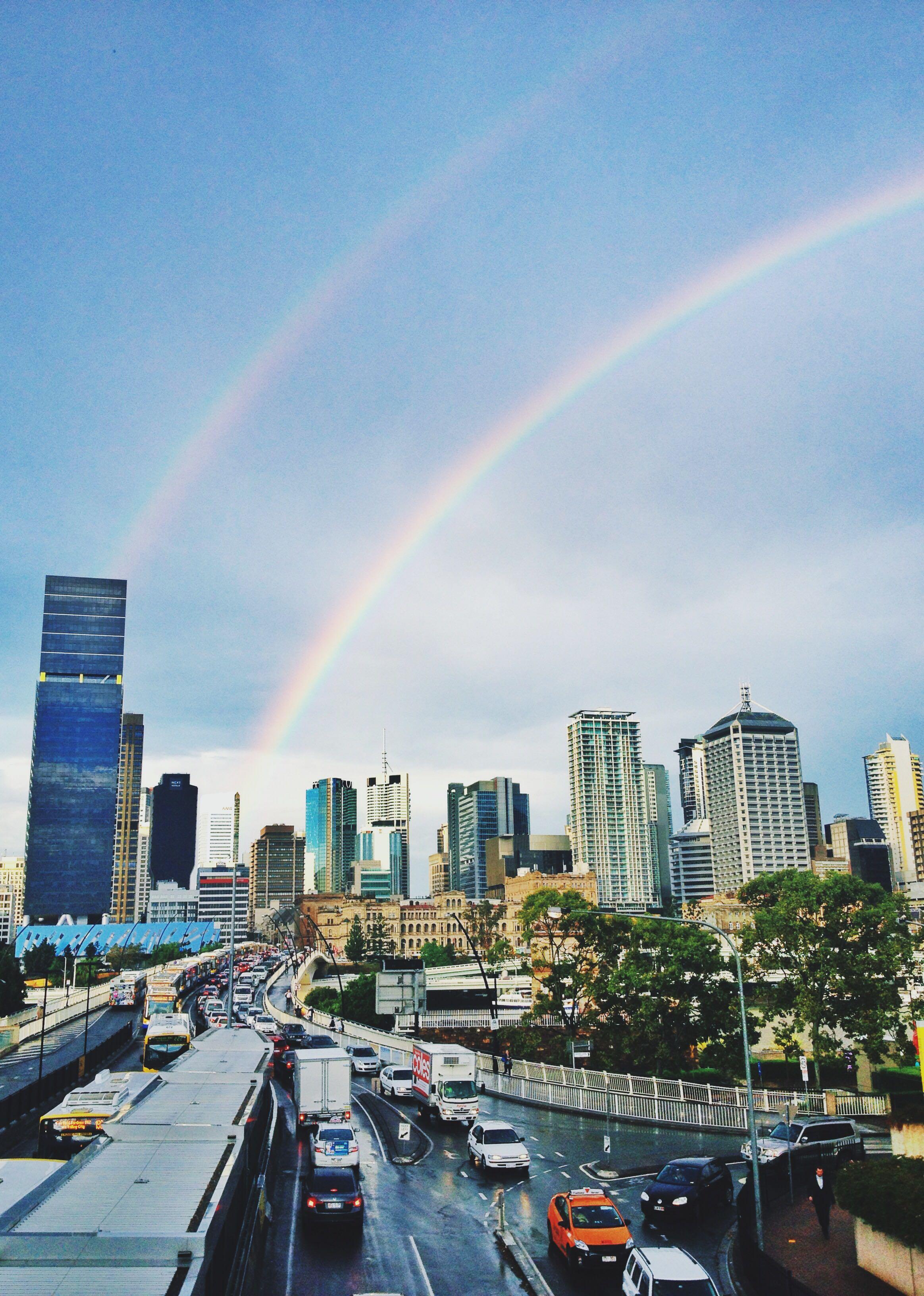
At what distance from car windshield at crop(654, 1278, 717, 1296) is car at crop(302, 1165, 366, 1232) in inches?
377

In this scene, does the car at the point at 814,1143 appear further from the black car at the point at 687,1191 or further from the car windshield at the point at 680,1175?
the car windshield at the point at 680,1175

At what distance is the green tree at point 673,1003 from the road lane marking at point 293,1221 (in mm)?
18006

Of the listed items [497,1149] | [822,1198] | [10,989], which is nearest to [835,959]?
[497,1149]

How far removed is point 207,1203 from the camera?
49.6 feet

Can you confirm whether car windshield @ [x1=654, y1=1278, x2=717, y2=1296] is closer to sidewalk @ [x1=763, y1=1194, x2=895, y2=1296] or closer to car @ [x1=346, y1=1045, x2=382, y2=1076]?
sidewalk @ [x1=763, y1=1194, x2=895, y2=1296]

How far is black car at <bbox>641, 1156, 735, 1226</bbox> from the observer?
88.1 feet

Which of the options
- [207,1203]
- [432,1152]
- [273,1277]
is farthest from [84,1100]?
[207,1203]

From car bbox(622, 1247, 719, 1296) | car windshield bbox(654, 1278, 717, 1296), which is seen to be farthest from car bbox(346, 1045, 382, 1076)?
car windshield bbox(654, 1278, 717, 1296)

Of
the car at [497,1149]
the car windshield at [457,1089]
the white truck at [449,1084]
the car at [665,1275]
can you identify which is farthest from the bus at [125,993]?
the car at [665,1275]

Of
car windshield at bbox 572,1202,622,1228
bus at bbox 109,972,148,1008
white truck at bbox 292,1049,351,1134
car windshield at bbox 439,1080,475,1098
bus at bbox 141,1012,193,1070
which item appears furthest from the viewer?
Result: bus at bbox 109,972,148,1008

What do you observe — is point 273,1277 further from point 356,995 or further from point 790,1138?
point 356,995

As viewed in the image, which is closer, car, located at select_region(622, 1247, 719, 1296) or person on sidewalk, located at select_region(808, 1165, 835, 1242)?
car, located at select_region(622, 1247, 719, 1296)

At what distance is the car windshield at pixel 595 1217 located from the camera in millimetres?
23109

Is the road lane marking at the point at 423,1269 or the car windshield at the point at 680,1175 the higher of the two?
the car windshield at the point at 680,1175
